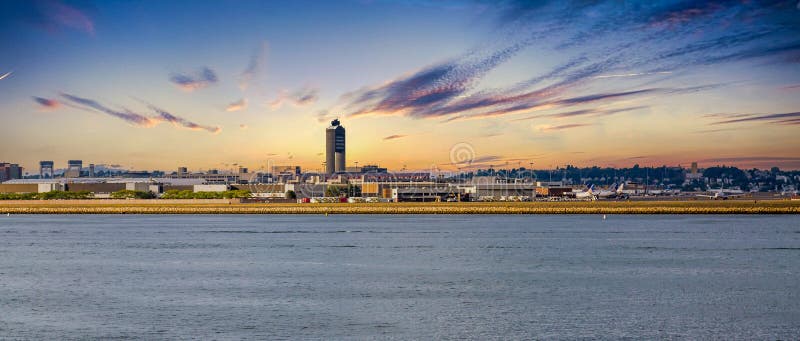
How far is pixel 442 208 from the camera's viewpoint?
134125 mm

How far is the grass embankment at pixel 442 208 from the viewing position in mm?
124312

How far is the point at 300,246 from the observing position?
189ft

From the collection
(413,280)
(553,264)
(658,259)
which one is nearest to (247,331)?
(413,280)

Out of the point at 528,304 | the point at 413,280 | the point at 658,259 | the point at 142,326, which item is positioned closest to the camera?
the point at 142,326

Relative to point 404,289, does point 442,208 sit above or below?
above

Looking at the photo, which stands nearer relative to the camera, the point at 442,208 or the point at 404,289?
the point at 404,289

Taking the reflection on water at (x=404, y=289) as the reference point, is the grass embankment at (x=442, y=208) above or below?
above

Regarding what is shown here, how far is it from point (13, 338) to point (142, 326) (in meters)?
3.61

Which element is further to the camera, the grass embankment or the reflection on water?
the grass embankment

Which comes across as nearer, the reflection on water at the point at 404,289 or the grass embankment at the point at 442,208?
the reflection on water at the point at 404,289

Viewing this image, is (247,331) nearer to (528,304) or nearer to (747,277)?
(528,304)

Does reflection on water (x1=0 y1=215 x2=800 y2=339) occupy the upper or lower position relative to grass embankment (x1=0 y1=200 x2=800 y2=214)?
lower

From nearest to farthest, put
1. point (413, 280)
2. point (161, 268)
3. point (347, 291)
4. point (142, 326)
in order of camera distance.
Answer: point (142, 326), point (347, 291), point (413, 280), point (161, 268)

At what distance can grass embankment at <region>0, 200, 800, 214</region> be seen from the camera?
124 m
